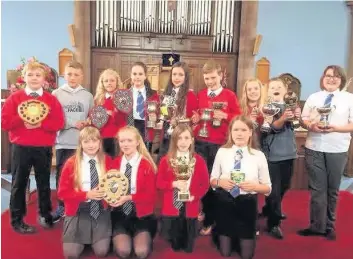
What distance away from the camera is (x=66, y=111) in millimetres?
3900

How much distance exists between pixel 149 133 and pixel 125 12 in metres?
4.58

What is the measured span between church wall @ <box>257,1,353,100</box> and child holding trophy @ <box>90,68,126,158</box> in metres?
4.63

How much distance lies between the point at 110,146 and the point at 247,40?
4.80 meters

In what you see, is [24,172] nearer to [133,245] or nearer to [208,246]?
[133,245]

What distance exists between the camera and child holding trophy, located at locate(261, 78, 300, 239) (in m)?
3.61

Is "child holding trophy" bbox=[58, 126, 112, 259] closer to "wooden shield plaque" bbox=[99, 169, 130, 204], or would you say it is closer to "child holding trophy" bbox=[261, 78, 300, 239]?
"wooden shield plaque" bbox=[99, 169, 130, 204]

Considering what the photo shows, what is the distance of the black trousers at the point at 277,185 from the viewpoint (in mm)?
3688

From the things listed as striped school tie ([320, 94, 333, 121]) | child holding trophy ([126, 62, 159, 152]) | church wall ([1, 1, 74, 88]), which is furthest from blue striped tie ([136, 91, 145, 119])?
church wall ([1, 1, 74, 88])

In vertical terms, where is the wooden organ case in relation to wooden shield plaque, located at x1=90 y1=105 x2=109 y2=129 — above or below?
above

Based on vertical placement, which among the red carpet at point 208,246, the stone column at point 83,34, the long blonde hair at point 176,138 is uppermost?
the stone column at point 83,34

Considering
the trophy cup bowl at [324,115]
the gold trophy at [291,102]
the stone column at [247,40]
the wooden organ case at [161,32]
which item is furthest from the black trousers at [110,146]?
the stone column at [247,40]

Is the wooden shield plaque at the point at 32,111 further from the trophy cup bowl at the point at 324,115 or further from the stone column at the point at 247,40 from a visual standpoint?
the stone column at the point at 247,40

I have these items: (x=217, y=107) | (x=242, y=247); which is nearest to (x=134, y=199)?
(x=242, y=247)

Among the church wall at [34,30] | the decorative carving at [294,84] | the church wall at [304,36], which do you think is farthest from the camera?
the church wall at [304,36]
